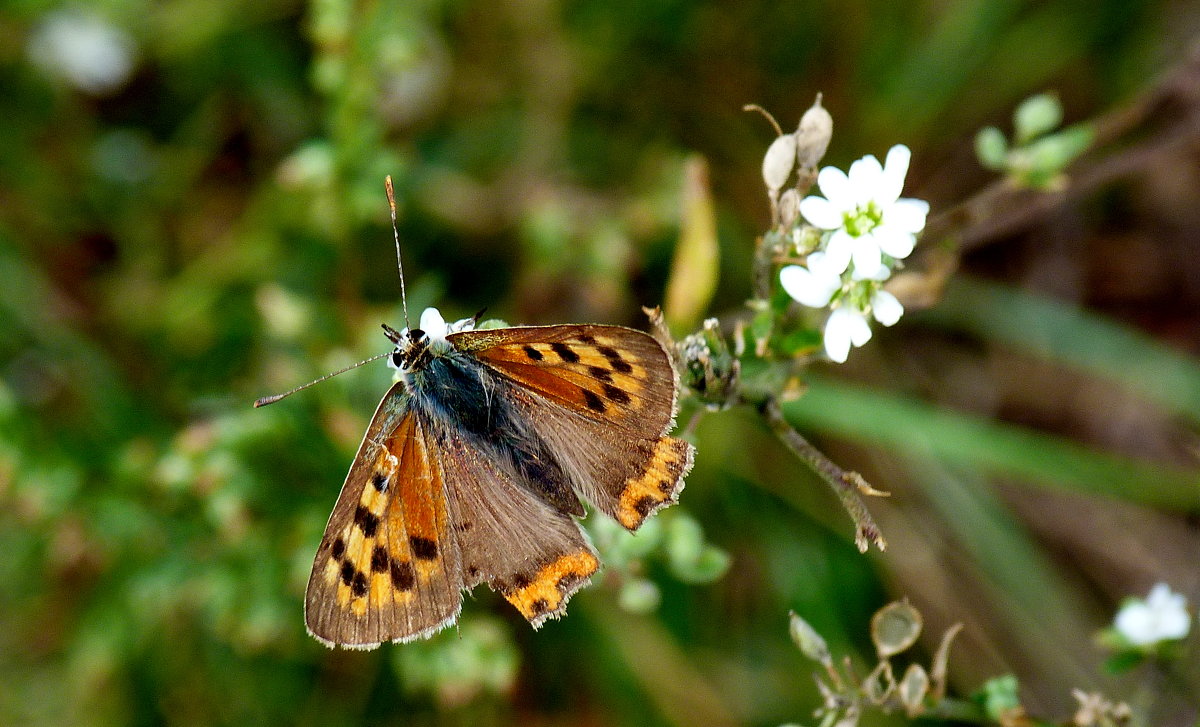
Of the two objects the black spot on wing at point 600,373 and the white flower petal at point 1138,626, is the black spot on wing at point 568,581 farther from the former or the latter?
the white flower petal at point 1138,626

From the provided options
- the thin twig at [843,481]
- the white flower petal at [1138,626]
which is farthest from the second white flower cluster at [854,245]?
the white flower petal at [1138,626]

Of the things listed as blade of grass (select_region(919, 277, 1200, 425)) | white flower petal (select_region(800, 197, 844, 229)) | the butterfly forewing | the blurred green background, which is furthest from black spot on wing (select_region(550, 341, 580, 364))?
blade of grass (select_region(919, 277, 1200, 425))

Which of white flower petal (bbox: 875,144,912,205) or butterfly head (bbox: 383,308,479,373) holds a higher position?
butterfly head (bbox: 383,308,479,373)

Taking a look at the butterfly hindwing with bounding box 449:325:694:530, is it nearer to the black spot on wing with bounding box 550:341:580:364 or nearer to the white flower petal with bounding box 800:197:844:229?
the black spot on wing with bounding box 550:341:580:364

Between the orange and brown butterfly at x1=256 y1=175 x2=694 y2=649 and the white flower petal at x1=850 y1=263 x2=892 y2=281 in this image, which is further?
the orange and brown butterfly at x1=256 y1=175 x2=694 y2=649

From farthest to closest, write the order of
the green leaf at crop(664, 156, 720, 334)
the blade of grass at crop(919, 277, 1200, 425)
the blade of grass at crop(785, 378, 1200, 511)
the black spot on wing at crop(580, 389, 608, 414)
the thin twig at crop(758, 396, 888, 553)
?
the blade of grass at crop(919, 277, 1200, 425) → the blade of grass at crop(785, 378, 1200, 511) → the green leaf at crop(664, 156, 720, 334) → the black spot on wing at crop(580, 389, 608, 414) → the thin twig at crop(758, 396, 888, 553)

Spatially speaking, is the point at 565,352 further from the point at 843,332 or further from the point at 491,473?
the point at 843,332

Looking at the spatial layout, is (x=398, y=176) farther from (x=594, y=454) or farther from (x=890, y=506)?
(x=890, y=506)
